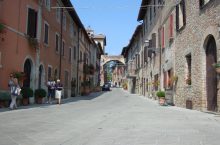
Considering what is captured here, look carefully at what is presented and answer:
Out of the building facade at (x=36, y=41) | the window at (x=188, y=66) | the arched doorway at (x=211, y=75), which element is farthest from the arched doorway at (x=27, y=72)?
the arched doorway at (x=211, y=75)

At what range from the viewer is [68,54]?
3384 cm

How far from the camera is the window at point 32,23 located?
2009 centimetres

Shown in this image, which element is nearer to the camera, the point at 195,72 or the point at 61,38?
the point at 195,72

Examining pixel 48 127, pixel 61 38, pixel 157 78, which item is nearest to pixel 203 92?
pixel 48 127

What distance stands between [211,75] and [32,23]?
11054 millimetres

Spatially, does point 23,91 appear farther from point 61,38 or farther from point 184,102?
point 61,38

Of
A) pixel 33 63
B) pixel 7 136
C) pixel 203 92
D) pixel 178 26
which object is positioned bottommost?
pixel 7 136

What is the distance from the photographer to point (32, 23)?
20453 mm

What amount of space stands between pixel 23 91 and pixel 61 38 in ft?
38.6

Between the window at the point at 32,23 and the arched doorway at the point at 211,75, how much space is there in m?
10.4

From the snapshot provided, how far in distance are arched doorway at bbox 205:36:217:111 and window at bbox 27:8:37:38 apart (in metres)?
10.4

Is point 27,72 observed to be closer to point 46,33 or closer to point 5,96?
point 46,33

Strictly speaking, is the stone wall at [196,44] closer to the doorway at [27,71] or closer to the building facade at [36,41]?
the building facade at [36,41]

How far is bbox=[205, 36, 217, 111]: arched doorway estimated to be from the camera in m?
14.1
